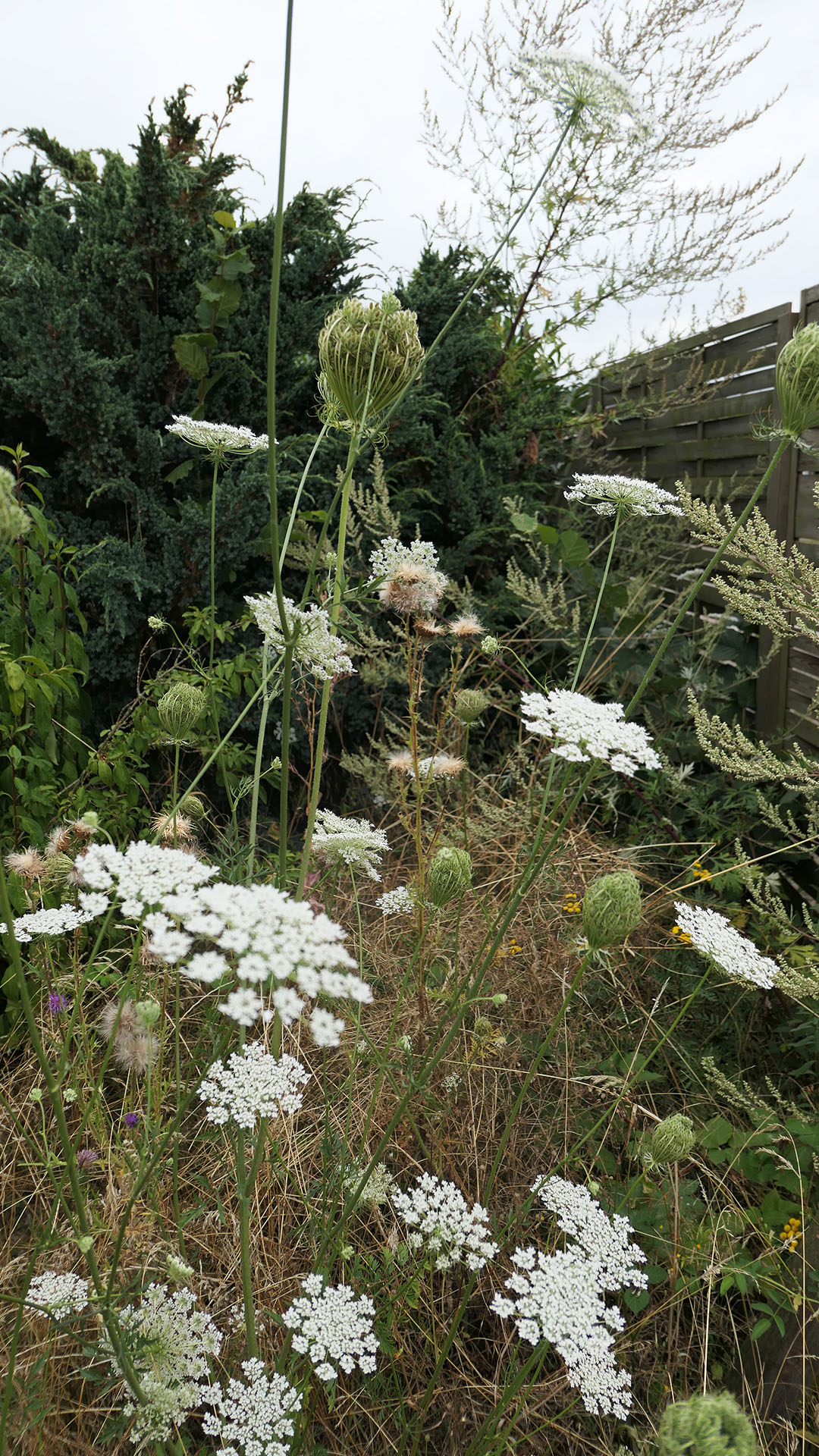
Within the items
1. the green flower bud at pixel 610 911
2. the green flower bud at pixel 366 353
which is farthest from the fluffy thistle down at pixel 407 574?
the green flower bud at pixel 610 911

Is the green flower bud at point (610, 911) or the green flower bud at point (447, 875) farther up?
the green flower bud at point (610, 911)

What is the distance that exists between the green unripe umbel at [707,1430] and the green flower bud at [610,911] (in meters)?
0.48

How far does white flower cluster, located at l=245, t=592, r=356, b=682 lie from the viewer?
1.24 m

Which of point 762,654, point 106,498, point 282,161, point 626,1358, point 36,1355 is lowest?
point 626,1358

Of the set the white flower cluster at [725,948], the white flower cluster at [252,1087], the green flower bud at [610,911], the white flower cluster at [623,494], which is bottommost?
the white flower cluster at [252,1087]

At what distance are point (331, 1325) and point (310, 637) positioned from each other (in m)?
0.88

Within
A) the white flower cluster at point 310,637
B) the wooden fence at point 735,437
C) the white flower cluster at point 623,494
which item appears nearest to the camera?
the white flower cluster at point 310,637

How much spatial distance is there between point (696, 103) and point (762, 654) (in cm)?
342

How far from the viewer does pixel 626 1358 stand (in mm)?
1605

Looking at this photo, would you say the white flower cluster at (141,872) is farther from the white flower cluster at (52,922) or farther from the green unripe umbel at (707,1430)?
the green unripe umbel at (707,1430)

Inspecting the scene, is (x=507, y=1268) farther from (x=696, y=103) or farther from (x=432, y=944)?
(x=696, y=103)

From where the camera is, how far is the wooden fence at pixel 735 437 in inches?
132

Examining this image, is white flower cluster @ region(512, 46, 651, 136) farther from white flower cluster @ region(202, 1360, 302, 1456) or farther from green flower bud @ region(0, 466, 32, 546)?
white flower cluster @ region(202, 1360, 302, 1456)

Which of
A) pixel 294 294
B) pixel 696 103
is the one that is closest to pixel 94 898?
pixel 294 294
